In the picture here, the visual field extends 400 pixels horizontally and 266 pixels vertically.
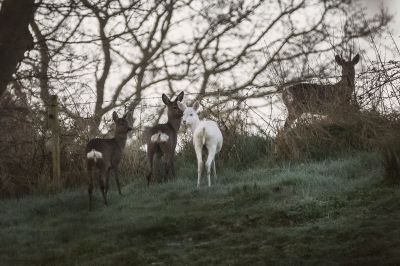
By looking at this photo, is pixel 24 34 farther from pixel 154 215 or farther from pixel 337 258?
pixel 337 258

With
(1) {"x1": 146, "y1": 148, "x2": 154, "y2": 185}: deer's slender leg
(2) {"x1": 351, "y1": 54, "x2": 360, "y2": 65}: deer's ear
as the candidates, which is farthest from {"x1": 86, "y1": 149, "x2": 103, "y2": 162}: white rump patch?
(2) {"x1": 351, "y1": 54, "x2": 360, "y2": 65}: deer's ear

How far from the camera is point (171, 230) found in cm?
939

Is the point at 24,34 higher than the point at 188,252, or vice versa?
the point at 24,34

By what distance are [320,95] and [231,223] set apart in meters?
5.71

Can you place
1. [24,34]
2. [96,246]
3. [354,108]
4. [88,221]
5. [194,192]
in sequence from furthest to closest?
[354,108]
[194,192]
[88,221]
[24,34]
[96,246]

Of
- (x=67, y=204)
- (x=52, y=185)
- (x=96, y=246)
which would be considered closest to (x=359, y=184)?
(x=96, y=246)

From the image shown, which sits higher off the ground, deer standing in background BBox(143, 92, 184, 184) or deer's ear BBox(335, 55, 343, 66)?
deer's ear BBox(335, 55, 343, 66)

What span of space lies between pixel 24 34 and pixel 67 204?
3382mm

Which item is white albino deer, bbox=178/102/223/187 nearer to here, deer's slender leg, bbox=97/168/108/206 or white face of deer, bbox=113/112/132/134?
white face of deer, bbox=113/112/132/134

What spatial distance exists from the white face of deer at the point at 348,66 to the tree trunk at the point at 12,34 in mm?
5911

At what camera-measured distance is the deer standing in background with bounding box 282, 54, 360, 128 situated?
13406 mm

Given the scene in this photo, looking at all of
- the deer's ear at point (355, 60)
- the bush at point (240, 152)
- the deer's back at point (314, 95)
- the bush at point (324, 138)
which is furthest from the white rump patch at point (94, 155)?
the deer's ear at point (355, 60)

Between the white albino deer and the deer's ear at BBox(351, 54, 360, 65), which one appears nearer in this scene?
the white albino deer

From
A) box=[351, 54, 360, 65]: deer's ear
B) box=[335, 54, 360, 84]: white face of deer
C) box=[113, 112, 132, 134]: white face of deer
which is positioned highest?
box=[351, 54, 360, 65]: deer's ear
